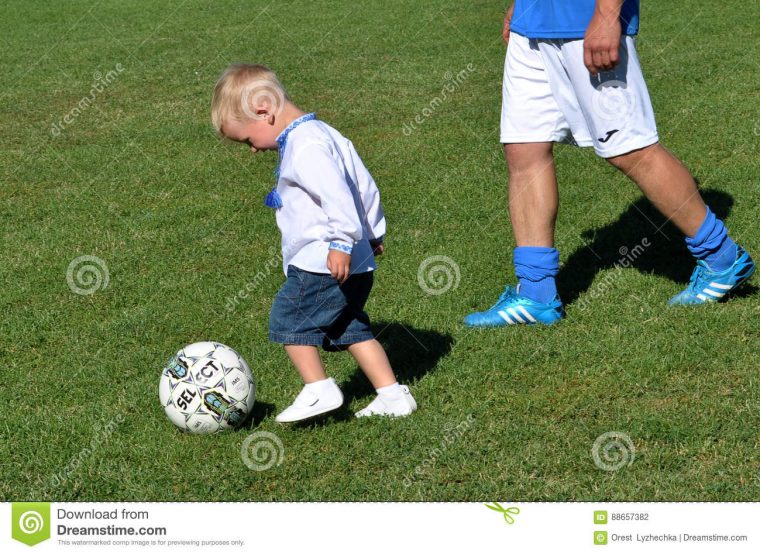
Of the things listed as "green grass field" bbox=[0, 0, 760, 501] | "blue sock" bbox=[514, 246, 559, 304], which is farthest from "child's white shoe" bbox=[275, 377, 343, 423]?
"blue sock" bbox=[514, 246, 559, 304]

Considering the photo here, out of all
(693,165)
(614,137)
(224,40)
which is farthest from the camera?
(224,40)

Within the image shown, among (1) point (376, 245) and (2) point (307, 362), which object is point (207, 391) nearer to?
(2) point (307, 362)

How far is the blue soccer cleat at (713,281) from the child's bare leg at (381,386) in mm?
1698

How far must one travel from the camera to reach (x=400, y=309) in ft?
17.6

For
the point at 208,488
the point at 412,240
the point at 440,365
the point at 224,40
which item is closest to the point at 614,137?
the point at 440,365

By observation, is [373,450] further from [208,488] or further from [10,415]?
[10,415]

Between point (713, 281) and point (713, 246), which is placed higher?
point (713, 246)

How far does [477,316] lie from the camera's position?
514cm

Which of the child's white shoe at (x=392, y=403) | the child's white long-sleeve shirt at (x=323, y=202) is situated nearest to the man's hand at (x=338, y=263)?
the child's white long-sleeve shirt at (x=323, y=202)

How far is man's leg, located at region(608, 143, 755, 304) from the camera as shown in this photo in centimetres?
493

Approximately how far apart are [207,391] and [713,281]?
2559 mm

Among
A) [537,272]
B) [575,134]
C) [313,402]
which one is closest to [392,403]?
[313,402]

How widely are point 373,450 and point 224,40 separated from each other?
11325 millimetres

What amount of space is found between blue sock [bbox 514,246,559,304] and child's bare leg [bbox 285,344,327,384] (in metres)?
1.35
